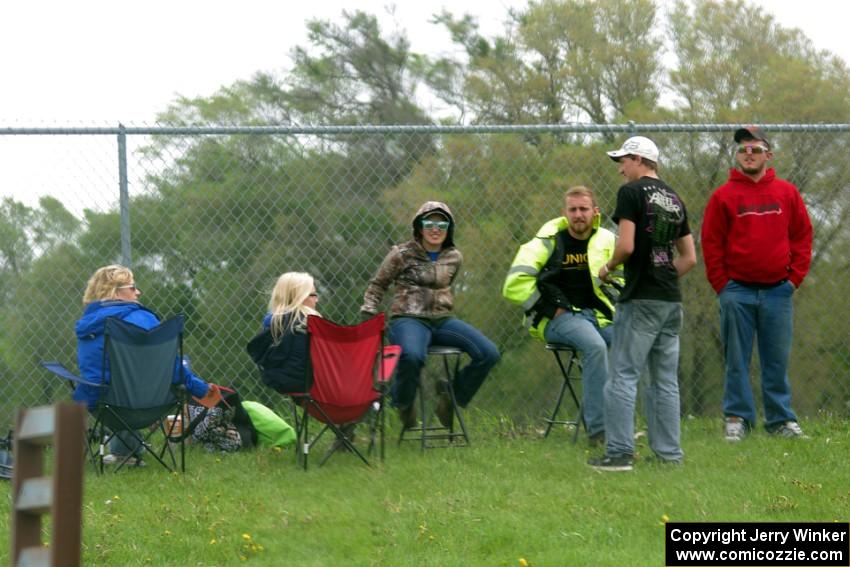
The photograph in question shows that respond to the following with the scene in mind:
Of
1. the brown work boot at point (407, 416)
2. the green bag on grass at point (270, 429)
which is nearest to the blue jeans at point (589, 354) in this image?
the brown work boot at point (407, 416)

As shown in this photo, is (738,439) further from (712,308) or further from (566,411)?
(712,308)

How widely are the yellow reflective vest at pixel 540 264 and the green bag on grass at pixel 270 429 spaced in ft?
5.27

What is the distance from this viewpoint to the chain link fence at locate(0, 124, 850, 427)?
8.20 metres

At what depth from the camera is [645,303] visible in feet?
22.7

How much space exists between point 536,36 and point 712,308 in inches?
475

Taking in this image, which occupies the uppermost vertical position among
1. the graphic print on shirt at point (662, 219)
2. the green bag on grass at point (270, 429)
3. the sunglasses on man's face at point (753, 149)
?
the sunglasses on man's face at point (753, 149)

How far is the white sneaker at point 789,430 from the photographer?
7.96 meters

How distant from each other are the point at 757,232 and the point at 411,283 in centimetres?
216

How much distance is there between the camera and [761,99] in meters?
17.0

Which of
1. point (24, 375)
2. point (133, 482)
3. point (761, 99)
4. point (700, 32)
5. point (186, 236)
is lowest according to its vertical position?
point (133, 482)

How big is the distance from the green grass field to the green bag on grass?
15 cm

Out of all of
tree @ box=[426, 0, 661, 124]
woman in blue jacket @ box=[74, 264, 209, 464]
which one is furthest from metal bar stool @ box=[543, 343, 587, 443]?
tree @ box=[426, 0, 661, 124]

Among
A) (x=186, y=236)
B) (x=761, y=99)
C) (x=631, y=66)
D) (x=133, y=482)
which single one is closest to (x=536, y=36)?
(x=631, y=66)

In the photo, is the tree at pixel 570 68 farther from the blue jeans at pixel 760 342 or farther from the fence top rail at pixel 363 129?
the blue jeans at pixel 760 342
